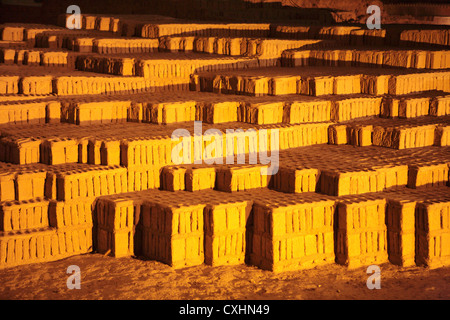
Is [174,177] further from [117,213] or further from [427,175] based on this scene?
[427,175]

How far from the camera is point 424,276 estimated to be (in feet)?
32.5

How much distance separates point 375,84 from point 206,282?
6459 mm

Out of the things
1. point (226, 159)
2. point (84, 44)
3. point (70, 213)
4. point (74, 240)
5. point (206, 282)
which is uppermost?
point (84, 44)

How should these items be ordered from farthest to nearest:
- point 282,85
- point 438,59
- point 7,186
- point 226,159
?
1. point 438,59
2. point 282,85
3. point 226,159
4. point 7,186

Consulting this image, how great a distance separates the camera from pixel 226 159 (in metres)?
11.5

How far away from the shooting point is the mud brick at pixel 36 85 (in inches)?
545

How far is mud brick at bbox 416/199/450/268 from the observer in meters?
10.1

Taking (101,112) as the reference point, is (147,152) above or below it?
below

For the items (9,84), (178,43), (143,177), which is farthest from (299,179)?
(178,43)

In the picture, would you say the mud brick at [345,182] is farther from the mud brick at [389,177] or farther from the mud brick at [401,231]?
the mud brick at [401,231]

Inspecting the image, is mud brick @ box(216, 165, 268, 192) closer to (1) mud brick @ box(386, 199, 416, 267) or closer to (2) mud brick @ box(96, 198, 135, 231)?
(2) mud brick @ box(96, 198, 135, 231)

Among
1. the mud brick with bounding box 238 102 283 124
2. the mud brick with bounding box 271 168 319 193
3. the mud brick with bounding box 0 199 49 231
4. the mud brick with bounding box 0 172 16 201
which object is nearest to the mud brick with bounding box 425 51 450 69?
the mud brick with bounding box 238 102 283 124

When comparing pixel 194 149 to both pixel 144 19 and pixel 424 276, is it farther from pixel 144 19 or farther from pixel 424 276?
pixel 144 19

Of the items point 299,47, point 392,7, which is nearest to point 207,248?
point 299,47
